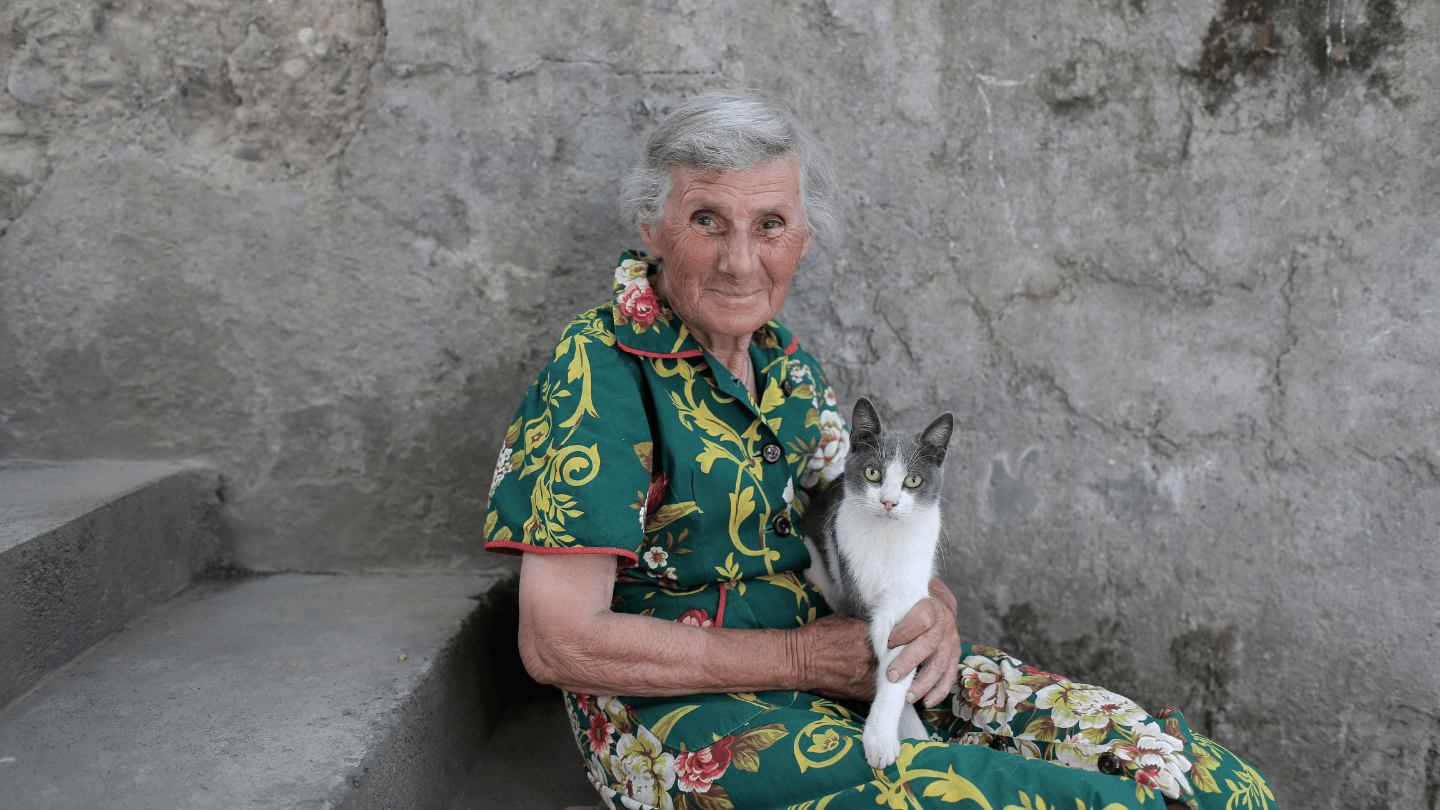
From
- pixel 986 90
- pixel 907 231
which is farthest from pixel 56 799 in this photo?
pixel 986 90

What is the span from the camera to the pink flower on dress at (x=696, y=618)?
1.60 meters

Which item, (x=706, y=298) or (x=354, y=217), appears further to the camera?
(x=354, y=217)

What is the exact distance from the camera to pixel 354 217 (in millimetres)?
2109

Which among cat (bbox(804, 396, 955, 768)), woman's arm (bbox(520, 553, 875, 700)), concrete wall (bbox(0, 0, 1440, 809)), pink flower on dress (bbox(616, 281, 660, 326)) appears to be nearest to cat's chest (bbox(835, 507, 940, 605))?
cat (bbox(804, 396, 955, 768))

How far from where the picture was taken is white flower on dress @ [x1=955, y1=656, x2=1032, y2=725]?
5.34ft

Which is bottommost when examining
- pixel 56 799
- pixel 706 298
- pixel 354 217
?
pixel 56 799

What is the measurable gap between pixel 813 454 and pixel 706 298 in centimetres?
50

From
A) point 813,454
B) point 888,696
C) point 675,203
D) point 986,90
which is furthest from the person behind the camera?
point 986,90

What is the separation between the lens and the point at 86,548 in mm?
1785

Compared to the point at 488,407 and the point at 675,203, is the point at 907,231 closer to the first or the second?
the point at 675,203

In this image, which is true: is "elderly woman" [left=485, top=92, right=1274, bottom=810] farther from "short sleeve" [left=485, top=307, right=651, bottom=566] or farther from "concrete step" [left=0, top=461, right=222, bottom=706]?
"concrete step" [left=0, top=461, right=222, bottom=706]

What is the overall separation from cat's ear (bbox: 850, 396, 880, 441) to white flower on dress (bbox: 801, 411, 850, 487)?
26cm

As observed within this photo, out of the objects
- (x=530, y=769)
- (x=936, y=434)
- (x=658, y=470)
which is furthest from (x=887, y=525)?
(x=530, y=769)

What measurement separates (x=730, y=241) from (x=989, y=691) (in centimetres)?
109
